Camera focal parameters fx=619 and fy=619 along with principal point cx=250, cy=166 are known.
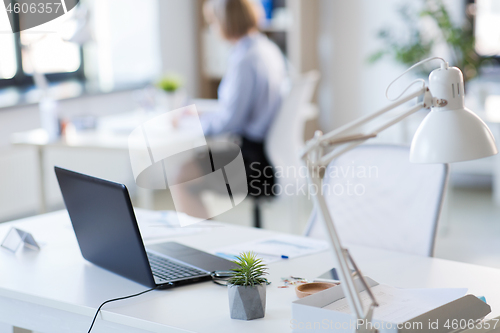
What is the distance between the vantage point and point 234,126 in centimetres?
294

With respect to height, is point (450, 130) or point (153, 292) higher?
point (450, 130)

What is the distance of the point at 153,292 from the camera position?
118 centimetres

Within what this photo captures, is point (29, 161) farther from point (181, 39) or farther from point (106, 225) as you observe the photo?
point (106, 225)

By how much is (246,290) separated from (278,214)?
3.11 m

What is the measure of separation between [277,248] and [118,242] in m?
0.42

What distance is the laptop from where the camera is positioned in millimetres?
1147

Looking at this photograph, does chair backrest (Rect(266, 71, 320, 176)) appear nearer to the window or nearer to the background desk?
the background desk

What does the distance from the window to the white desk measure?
2648mm

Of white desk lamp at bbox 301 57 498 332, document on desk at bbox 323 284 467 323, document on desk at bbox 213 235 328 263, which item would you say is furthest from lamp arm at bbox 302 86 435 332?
document on desk at bbox 213 235 328 263

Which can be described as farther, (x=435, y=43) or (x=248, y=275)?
(x=435, y=43)

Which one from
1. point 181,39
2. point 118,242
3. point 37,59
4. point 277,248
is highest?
point 181,39

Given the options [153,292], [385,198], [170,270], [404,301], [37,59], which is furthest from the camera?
[37,59]

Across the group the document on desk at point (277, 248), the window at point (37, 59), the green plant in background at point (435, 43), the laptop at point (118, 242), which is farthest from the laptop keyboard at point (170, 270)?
the green plant in background at point (435, 43)

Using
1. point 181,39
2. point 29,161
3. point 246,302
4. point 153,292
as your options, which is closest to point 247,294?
point 246,302
